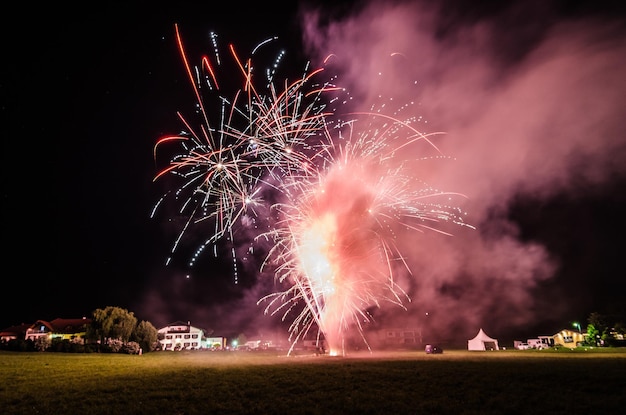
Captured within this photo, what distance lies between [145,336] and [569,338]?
64.2m

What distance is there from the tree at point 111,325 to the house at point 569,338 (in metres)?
62.1

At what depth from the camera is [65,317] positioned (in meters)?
94.1

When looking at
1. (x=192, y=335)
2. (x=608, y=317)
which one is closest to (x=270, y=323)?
(x=192, y=335)

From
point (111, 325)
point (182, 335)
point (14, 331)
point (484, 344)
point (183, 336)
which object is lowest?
point (183, 336)

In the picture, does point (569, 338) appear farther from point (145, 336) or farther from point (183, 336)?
point (183, 336)

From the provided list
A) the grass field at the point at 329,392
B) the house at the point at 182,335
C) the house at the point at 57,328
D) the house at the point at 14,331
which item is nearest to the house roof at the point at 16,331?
the house at the point at 14,331

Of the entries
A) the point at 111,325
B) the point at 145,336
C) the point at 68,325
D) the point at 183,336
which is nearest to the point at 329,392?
the point at 111,325

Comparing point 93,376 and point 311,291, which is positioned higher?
point 311,291

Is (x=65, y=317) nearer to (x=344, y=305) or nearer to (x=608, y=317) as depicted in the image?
(x=344, y=305)

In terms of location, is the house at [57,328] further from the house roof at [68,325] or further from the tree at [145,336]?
the tree at [145,336]

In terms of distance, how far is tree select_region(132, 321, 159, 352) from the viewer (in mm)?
53041

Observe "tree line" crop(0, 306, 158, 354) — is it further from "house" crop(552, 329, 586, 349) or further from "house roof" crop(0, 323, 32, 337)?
"house" crop(552, 329, 586, 349)

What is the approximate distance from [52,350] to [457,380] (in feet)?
150

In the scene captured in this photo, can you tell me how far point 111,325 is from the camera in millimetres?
51438
